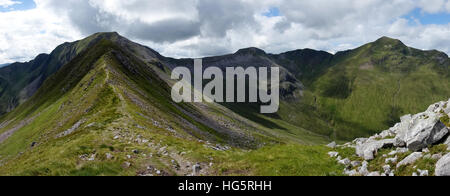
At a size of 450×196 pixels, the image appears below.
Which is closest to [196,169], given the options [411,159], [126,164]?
[126,164]

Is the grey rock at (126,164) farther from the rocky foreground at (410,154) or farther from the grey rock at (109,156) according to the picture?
the rocky foreground at (410,154)

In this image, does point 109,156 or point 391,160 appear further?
point 109,156

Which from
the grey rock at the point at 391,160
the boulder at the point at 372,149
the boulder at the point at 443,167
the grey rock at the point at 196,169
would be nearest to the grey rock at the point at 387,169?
the grey rock at the point at 391,160

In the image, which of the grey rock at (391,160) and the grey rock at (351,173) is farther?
the grey rock at (351,173)

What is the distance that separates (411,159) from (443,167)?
94.0 inches

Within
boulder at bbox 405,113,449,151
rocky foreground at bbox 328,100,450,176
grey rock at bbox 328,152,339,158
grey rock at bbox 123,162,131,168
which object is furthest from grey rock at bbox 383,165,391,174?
grey rock at bbox 123,162,131,168

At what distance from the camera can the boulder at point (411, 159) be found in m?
16.9

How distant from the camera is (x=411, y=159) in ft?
55.9

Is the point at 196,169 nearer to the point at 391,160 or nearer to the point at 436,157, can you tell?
the point at 391,160

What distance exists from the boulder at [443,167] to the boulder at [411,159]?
1.76m

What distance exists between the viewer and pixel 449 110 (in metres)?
23.0
